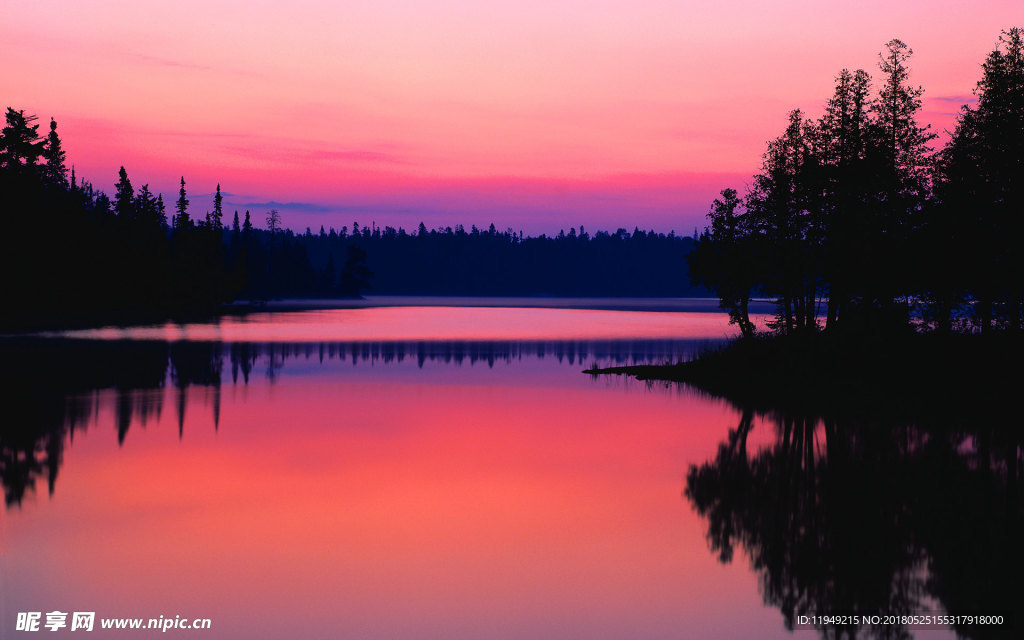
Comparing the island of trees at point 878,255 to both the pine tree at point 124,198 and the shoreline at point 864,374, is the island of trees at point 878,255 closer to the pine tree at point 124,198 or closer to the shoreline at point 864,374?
the shoreline at point 864,374

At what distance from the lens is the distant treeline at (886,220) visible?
45.0 metres

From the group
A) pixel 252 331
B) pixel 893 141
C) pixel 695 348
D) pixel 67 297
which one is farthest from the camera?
pixel 67 297

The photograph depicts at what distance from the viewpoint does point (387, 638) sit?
10.8 metres

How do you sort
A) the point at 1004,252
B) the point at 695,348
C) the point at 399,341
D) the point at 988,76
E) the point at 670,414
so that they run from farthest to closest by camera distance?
1. the point at 399,341
2. the point at 695,348
3. the point at 988,76
4. the point at 1004,252
5. the point at 670,414

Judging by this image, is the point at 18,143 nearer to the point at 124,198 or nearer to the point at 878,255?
the point at 124,198

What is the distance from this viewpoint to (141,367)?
4562 centimetres

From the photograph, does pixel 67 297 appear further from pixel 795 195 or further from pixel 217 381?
pixel 795 195

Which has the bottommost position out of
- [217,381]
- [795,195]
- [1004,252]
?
[217,381]

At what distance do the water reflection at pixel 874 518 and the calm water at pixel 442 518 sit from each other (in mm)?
76

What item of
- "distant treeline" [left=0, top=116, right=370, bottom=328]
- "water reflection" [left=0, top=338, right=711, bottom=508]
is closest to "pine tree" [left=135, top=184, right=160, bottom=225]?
"distant treeline" [left=0, top=116, right=370, bottom=328]

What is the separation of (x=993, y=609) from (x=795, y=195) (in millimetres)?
45228

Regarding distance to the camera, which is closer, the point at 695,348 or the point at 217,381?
the point at 217,381

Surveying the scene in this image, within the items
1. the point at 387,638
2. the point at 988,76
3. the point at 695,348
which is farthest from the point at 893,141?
the point at 387,638

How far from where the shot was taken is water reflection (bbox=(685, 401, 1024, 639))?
1195 centimetres
